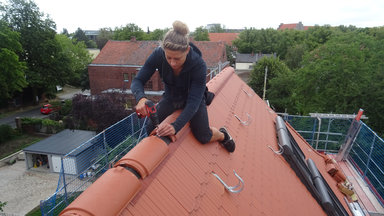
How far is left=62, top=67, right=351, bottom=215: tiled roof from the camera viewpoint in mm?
1743

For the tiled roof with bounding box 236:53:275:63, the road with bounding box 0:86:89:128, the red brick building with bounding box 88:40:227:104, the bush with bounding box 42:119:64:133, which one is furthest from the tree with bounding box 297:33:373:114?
the tiled roof with bounding box 236:53:275:63

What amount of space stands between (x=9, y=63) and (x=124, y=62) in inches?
395

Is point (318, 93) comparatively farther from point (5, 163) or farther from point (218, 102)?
point (5, 163)

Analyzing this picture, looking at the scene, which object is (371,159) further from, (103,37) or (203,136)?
(103,37)

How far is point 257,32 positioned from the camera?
50.8m

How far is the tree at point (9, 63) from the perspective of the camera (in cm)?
2170

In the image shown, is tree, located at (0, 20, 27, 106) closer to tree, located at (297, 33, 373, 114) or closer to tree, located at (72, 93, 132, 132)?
tree, located at (72, 93, 132, 132)

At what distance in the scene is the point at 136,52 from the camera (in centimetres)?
2744

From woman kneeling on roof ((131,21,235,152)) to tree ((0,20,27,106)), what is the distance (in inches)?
953

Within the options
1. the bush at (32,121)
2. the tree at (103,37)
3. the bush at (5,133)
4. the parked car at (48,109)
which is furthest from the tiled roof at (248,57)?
the bush at (5,133)

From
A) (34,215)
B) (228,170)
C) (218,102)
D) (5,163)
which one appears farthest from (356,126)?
(5,163)

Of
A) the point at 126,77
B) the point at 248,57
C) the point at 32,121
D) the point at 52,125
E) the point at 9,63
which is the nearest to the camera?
the point at 52,125

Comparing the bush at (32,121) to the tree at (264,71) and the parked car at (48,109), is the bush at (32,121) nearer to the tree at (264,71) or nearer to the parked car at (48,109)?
the parked car at (48,109)

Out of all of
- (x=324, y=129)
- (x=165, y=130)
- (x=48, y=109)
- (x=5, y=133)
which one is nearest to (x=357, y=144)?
(x=324, y=129)
